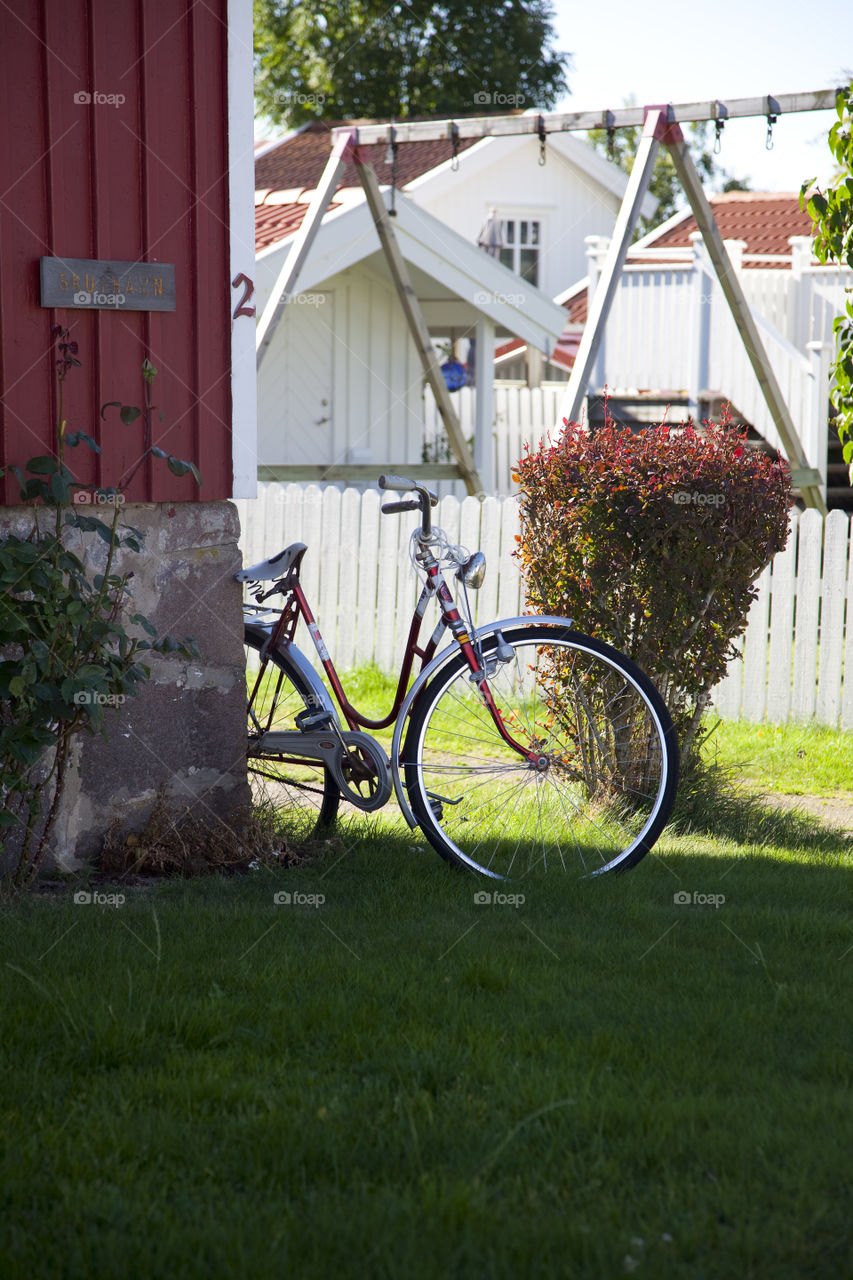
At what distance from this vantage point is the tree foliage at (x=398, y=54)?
29.8 meters

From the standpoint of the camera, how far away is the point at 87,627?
395cm

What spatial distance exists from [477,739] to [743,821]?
1357 millimetres

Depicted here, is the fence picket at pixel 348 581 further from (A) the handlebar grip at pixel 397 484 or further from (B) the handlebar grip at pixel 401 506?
(A) the handlebar grip at pixel 397 484

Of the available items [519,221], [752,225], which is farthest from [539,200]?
[752,225]

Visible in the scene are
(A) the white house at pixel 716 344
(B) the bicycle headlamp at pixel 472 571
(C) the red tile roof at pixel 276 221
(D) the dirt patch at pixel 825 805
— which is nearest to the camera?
(B) the bicycle headlamp at pixel 472 571

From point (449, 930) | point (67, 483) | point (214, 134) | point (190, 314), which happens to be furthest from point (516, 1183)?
point (214, 134)

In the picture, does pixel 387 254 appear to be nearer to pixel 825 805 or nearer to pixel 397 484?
pixel 825 805

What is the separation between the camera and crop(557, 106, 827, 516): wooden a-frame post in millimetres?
8227

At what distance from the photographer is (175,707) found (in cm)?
463

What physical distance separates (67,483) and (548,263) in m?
25.1

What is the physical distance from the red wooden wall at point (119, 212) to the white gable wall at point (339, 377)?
8.99m

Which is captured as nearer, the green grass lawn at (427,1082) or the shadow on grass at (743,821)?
the green grass lawn at (427,1082)

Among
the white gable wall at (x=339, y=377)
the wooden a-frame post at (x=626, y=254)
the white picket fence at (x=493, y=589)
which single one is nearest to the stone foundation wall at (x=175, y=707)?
the white picket fence at (x=493, y=589)

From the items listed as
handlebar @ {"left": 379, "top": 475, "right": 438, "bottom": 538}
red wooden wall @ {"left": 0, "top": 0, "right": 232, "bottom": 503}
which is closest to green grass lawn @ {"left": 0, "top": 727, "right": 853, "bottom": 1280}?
handlebar @ {"left": 379, "top": 475, "right": 438, "bottom": 538}
